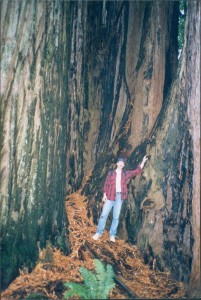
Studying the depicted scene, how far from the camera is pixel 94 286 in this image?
4.39m

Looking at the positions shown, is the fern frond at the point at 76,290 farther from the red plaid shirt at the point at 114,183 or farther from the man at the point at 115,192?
the red plaid shirt at the point at 114,183

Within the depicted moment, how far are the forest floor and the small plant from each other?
0.81ft

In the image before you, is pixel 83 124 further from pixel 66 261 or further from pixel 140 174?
pixel 66 261

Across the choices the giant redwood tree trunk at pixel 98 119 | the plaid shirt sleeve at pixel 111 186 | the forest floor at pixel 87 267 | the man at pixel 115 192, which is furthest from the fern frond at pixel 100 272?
the plaid shirt sleeve at pixel 111 186

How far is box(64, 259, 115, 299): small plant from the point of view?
4.26 meters

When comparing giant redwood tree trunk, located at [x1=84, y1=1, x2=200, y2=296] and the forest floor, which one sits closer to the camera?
the forest floor

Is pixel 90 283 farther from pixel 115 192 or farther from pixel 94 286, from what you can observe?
pixel 115 192

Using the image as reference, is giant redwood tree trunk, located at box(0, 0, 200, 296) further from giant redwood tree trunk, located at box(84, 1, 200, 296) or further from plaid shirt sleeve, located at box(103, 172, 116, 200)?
plaid shirt sleeve, located at box(103, 172, 116, 200)

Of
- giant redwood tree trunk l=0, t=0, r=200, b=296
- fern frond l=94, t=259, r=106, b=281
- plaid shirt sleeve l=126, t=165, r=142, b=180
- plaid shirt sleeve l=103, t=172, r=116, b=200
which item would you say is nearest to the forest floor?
giant redwood tree trunk l=0, t=0, r=200, b=296

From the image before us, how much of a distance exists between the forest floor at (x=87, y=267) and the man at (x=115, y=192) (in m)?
0.28

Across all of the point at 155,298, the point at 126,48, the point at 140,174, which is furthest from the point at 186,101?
the point at 155,298

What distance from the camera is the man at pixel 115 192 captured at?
5.61 m

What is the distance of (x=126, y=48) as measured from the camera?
646 centimetres

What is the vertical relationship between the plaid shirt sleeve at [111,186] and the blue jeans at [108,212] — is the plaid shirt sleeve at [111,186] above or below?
above
